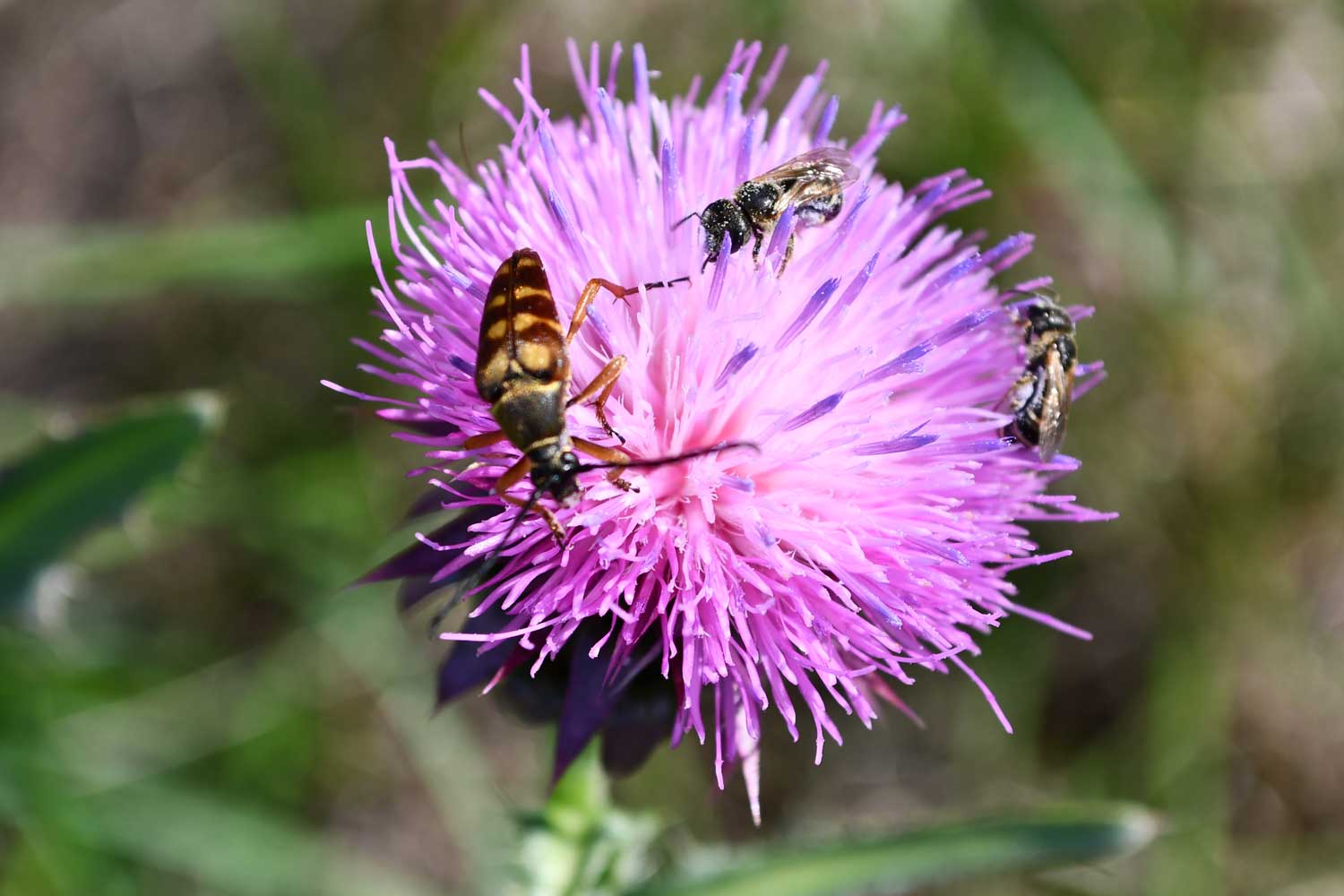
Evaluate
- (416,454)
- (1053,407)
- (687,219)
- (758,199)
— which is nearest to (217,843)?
(416,454)

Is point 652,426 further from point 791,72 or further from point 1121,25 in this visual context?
point 1121,25

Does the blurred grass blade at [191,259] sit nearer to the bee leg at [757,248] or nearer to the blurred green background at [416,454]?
the blurred green background at [416,454]

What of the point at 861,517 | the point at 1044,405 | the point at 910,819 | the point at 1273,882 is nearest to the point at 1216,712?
the point at 1273,882

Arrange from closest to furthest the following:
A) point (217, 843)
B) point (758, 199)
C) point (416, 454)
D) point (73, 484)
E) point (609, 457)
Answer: point (609, 457) < point (758, 199) < point (73, 484) < point (217, 843) < point (416, 454)

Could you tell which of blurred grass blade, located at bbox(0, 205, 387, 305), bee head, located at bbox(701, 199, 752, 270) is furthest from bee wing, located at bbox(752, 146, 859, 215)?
blurred grass blade, located at bbox(0, 205, 387, 305)

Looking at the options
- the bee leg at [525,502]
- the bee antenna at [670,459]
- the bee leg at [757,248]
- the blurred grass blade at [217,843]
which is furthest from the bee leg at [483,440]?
the blurred grass blade at [217,843]

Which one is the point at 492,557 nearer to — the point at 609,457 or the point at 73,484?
the point at 609,457

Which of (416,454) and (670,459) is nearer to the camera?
(670,459)
